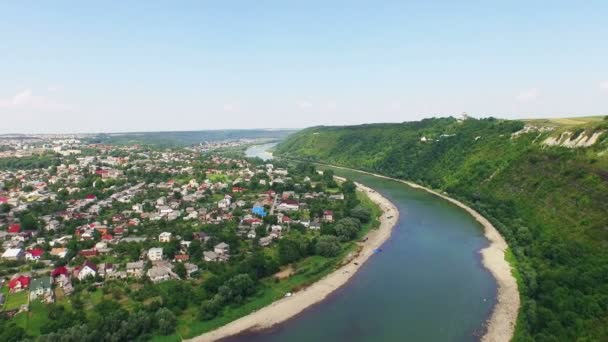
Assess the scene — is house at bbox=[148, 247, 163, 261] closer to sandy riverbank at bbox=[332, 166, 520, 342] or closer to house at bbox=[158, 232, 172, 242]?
house at bbox=[158, 232, 172, 242]

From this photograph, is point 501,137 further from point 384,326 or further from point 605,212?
point 384,326

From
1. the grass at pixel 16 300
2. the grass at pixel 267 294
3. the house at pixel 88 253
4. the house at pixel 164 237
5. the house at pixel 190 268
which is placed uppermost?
the house at pixel 164 237

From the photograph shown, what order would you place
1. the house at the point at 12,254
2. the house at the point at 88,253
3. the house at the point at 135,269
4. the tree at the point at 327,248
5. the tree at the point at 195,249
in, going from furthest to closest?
the tree at the point at 327,248 → the tree at the point at 195,249 → the house at the point at 88,253 → the house at the point at 12,254 → the house at the point at 135,269

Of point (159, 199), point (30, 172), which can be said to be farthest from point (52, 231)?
point (30, 172)

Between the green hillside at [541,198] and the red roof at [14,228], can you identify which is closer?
the green hillside at [541,198]

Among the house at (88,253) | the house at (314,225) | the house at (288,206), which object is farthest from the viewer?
the house at (288,206)

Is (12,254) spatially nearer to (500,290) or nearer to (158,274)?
(158,274)

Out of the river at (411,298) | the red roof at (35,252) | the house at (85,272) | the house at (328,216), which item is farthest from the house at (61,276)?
the house at (328,216)

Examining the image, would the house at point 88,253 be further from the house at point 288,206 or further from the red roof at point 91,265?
the house at point 288,206
